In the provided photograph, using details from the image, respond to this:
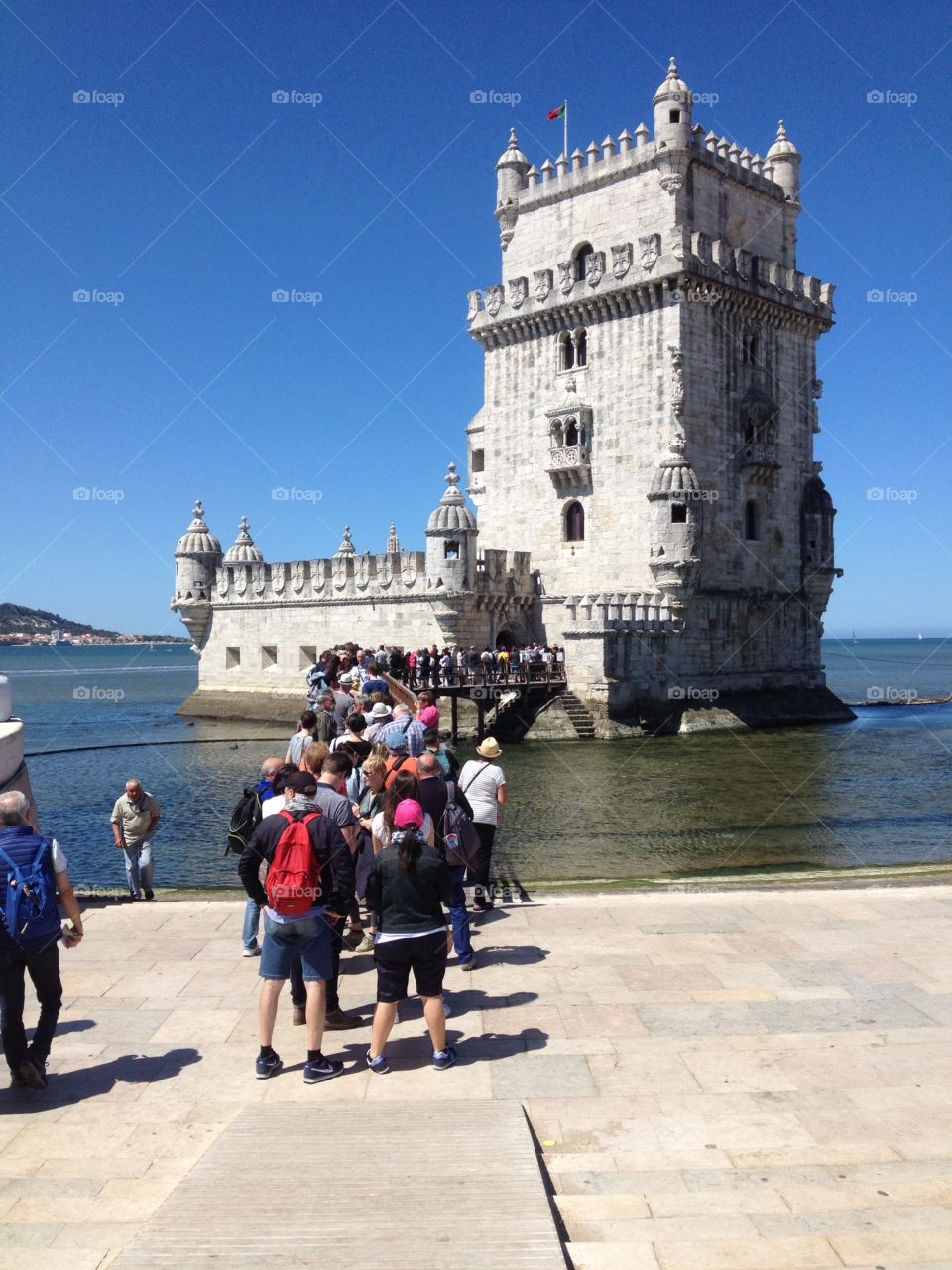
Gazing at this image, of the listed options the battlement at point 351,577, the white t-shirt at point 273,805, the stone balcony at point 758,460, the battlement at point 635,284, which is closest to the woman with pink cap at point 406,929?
the white t-shirt at point 273,805

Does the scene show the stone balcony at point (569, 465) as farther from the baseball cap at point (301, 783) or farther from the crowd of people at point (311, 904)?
the baseball cap at point (301, 783)

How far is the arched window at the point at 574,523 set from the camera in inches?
1436

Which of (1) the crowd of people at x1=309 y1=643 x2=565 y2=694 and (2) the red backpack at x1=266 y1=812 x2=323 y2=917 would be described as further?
(1) the crowd of people at x1=309 y1=643 x2=565 y2=694

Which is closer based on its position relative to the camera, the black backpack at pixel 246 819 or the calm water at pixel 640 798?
the black backpack at pixel 246 819

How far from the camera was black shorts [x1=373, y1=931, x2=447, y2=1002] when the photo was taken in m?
6.34

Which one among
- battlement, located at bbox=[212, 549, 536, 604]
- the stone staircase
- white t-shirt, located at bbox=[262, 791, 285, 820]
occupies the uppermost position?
battlement, located at bbox=[212, 549, 536, 604]

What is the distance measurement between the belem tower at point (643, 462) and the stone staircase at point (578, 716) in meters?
0.38

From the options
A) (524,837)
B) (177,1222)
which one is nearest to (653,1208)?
(177,1222)

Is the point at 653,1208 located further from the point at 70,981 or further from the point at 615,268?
the point at 615,268

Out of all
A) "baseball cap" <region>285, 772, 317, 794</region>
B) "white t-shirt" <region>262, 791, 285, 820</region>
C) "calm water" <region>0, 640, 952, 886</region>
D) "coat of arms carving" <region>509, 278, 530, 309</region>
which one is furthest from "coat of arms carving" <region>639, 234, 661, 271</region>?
"white t-shirt" <region>262, 791, 285, 820</region>

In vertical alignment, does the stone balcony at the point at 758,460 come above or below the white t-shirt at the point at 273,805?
above

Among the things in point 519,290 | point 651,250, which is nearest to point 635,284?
point 651,250

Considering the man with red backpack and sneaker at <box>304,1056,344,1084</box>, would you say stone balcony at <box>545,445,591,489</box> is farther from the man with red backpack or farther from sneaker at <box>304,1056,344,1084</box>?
sneaker at <box>304,1056,344,1084</box>

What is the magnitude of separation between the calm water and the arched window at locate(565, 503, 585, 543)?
829 cm
